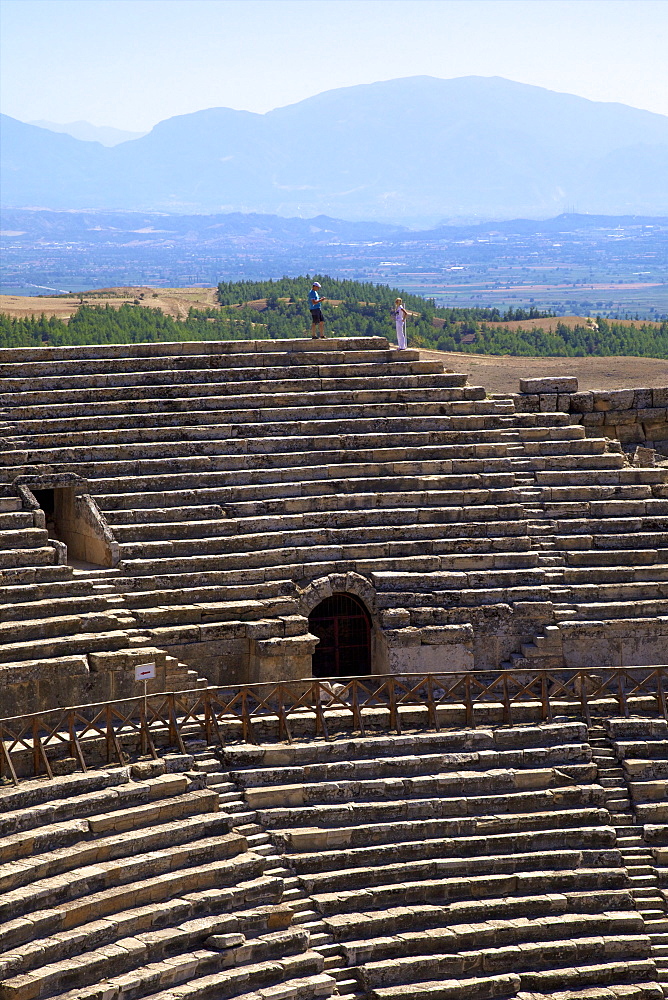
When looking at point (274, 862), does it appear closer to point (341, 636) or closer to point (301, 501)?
point (341, 636)

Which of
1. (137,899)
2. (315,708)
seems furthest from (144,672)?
(137,899)

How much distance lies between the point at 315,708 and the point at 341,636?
3.26 m

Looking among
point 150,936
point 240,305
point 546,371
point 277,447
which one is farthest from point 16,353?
point 240,305

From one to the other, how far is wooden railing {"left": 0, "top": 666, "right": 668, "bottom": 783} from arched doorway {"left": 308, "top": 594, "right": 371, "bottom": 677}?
51 centimetres

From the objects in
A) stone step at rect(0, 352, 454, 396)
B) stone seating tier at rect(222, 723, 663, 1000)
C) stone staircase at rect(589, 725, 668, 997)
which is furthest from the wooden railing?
stone step at rect(0, 352, 454, 396)

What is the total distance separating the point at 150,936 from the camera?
1972cm

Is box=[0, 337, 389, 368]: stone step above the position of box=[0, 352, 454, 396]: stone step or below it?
above

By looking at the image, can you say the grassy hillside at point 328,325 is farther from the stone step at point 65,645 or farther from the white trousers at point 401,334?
the stone step at point 65,645

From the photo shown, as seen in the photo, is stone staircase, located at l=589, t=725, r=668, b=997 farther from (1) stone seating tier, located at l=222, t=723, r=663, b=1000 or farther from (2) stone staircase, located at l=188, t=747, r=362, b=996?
(2) stone staircase, located at l=188, t=747, r=362, b=996

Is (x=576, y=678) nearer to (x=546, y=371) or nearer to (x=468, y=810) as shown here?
(x=468, y=810)

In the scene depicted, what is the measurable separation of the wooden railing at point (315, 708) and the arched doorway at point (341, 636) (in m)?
0.51

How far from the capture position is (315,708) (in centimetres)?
2436

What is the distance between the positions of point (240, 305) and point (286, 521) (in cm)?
3935

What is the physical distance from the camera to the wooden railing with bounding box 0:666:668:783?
2219 centimetres
